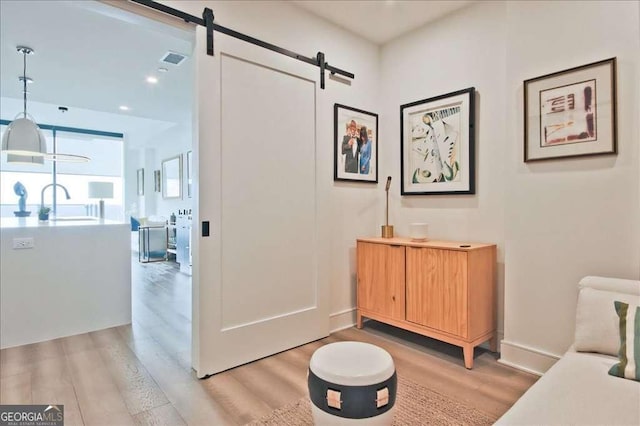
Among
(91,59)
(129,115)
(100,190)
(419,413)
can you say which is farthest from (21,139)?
(419,413)

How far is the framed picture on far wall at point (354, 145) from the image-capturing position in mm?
3295

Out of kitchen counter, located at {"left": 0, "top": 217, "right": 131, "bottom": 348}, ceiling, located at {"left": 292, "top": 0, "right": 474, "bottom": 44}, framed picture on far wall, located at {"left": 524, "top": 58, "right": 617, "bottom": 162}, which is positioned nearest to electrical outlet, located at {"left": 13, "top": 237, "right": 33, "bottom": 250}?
kitchen counter, located at {"left": 0, "top": 217, "right": 131, "bottom": 348}

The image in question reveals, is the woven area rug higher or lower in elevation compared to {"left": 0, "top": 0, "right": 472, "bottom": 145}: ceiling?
lower

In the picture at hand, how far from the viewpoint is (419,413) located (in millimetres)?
1930

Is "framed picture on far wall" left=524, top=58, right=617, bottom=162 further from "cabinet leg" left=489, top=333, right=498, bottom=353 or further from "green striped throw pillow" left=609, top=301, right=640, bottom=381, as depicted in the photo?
"cabinet leg" left=489, top=333, right=498, bottom=353

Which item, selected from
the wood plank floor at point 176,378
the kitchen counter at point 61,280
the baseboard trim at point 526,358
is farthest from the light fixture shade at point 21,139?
the baseboard trim at point 526,358

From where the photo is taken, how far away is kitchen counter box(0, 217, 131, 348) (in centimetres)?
301

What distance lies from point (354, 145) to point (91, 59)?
307 cm

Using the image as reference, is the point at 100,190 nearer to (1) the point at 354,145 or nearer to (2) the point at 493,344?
(1) the point at 354,145

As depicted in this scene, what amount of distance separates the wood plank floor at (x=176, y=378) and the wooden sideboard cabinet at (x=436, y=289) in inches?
8.2

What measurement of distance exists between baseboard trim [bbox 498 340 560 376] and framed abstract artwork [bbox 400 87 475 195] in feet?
4.05

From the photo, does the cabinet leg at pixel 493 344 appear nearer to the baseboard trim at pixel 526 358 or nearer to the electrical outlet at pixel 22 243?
the baseboard trim at pixel 526 358

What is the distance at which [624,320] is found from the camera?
1.67m

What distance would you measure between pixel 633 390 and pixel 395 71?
307cm
